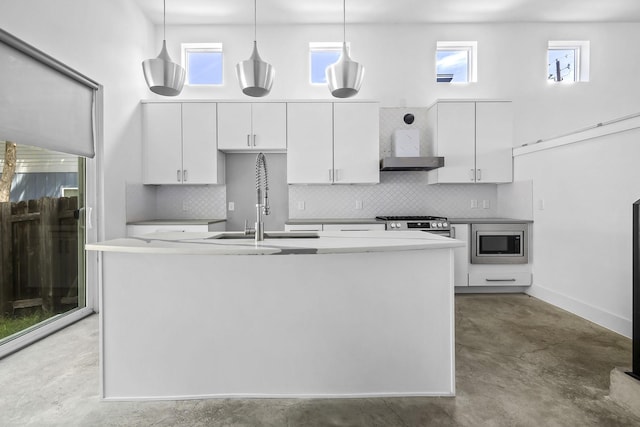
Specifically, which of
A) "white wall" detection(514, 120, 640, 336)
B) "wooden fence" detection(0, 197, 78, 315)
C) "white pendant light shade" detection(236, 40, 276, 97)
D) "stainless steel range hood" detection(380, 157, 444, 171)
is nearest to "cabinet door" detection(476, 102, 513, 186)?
"white wall" detection(514, 120, 640, 336)

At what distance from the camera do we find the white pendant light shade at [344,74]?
2.20 metres

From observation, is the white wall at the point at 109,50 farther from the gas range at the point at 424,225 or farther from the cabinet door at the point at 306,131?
the gas range at the point at 424,225

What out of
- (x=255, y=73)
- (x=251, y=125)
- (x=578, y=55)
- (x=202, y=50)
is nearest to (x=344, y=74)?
(x=255, y=73)

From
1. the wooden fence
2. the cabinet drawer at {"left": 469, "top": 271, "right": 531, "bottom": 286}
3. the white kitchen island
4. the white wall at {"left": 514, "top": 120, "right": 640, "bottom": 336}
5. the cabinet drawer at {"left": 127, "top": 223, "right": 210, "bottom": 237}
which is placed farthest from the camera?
the cabinet drawer at {"left": 469, "top": 271, "right": 531, "bottom": 286}

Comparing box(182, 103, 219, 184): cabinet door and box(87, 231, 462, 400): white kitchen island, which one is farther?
box(182, 103, 219, 184): cabinet door

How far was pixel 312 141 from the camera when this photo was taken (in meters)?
4.26

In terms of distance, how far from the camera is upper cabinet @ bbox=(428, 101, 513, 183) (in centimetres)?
425

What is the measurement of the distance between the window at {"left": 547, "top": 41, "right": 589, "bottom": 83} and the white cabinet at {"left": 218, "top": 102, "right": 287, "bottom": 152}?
12.1 ft

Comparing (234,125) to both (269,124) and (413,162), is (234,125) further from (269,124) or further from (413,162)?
(413,162)

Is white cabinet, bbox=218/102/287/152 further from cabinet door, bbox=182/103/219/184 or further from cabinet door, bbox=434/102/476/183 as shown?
cabinet door, bbox=434/102/476/183

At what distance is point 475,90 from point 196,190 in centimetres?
404

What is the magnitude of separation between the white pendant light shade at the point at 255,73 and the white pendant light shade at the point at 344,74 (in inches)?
15.7

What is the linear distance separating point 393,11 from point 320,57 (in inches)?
42.5

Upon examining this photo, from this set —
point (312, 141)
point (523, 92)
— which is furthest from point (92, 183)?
point (523, 92)
